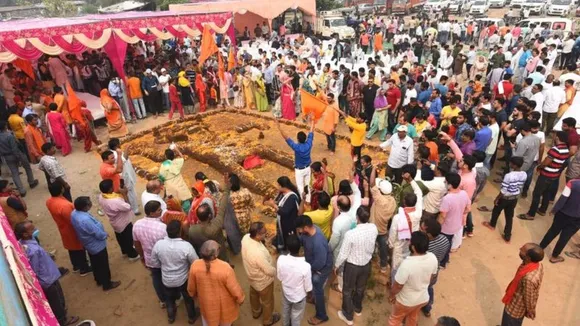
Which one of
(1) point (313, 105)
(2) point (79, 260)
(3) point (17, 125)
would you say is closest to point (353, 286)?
(2) point (79, 260)

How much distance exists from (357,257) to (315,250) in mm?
496

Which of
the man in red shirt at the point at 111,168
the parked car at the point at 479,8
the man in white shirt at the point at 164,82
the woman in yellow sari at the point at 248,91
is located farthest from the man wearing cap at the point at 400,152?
the parked car at the point at 479,8

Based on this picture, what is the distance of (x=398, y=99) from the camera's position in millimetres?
9383

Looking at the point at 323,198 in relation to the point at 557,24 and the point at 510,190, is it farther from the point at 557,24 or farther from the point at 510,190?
the point at 557,24

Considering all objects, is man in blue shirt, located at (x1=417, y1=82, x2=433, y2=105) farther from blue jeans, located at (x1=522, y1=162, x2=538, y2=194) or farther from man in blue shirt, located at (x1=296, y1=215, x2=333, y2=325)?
man in blue shirt, located at (x1=296, y1=215, x2=333, y2=325)

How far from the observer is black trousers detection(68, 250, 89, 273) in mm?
5414

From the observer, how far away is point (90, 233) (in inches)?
184

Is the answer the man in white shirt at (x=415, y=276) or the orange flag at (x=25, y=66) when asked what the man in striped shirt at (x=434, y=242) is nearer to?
the man in white shirt at (x=415, y=276)

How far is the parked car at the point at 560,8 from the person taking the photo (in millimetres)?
22766

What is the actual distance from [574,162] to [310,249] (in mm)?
5031

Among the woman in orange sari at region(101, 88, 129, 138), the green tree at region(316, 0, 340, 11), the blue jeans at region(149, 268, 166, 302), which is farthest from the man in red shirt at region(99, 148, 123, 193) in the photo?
the green tree at region(316, 0, 340, 11)

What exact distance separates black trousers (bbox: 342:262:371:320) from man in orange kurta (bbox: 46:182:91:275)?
3768 millimetres

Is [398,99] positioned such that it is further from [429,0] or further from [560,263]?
[429,0]

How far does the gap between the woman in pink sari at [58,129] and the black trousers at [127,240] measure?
5260mm
